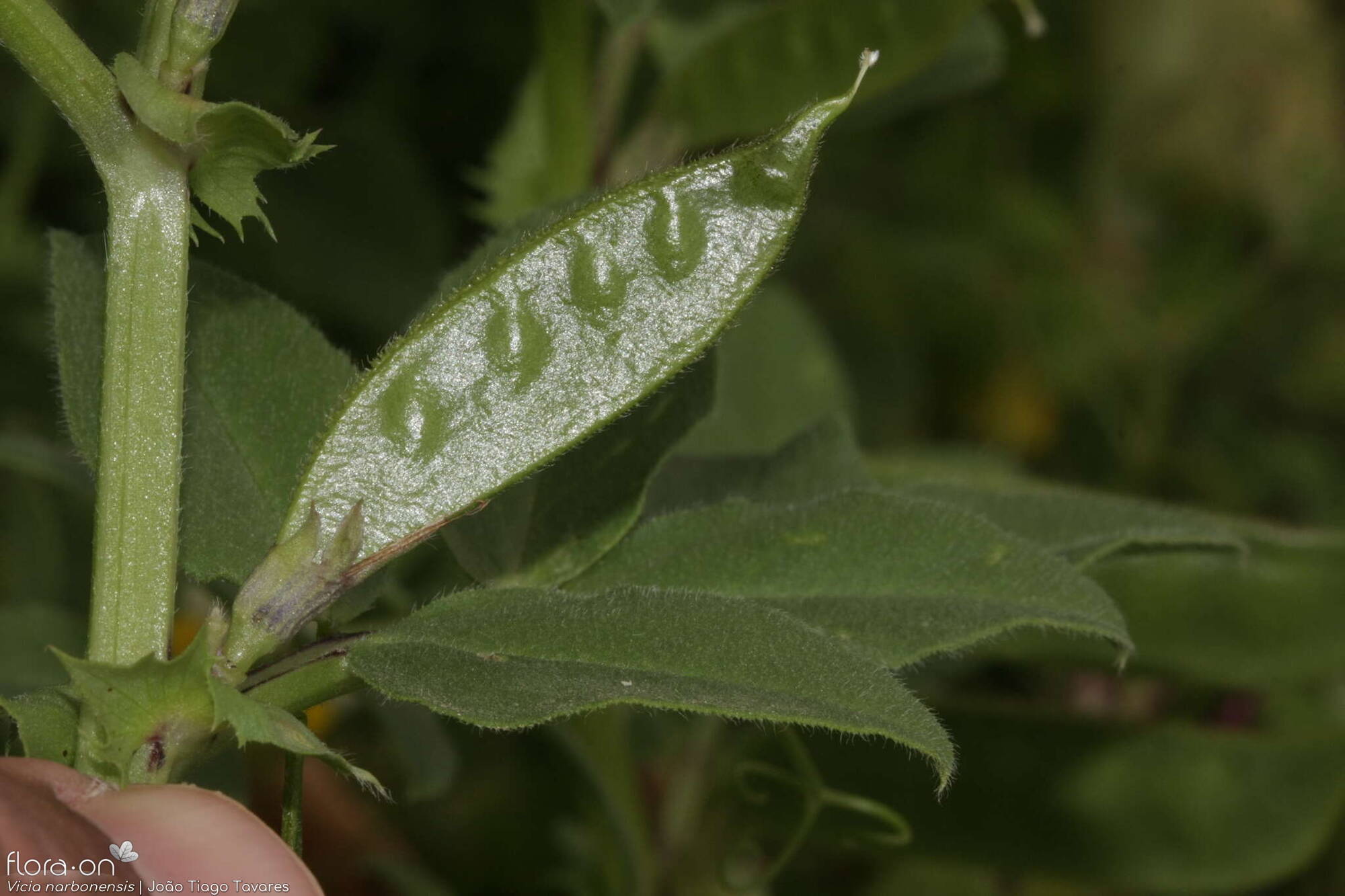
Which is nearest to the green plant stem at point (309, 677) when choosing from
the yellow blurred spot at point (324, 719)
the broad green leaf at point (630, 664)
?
the broad green leaf at point (630, 664)

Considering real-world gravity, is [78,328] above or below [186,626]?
above

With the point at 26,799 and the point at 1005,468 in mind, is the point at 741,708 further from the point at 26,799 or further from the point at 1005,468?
the point at 1005,468

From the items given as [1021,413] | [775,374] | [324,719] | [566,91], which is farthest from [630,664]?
[1021,413]

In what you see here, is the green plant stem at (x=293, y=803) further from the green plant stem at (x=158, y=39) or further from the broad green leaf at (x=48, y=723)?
the green plant stem at (x=158, y=39)

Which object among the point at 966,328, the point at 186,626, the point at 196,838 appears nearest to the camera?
the point at 196,838

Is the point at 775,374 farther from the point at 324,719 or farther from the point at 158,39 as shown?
the point at 158,39

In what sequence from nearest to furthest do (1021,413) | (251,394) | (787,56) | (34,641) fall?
(251,394) < (34,641) < (787,56) < (1021,413)

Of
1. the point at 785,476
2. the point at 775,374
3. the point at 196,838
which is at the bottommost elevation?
the point at 775,374
